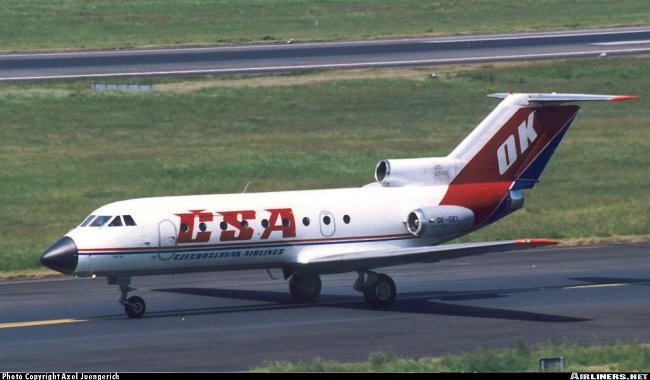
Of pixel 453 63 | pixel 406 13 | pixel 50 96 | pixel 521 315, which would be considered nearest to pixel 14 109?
pixel 50 96

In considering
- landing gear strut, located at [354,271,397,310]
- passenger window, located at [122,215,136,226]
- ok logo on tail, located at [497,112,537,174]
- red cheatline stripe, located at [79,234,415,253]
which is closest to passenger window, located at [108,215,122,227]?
passenger window, located at [122,215,136,226]

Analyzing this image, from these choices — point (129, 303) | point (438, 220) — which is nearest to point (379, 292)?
point (438, 220)

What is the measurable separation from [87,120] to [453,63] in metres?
22.2

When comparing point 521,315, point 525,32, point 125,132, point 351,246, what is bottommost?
point 521,315

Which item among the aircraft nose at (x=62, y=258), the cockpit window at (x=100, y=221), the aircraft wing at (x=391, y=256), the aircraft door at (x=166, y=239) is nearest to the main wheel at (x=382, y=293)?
the aircraft wing at (x=391, y=256)

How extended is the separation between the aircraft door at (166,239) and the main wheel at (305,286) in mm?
3474

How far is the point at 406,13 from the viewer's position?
92.6 meters

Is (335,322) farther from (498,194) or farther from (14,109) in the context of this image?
(14,109)

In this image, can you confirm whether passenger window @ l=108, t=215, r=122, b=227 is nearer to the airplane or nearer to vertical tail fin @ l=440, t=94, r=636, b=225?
the airplane

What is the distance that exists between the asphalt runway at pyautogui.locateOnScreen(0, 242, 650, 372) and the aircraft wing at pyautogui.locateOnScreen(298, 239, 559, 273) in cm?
108

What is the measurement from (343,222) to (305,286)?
1889mm

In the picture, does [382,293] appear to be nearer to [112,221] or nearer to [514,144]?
[514,144]

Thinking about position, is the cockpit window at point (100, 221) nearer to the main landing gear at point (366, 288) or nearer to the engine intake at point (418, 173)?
the main landing gear at point (366, 288)

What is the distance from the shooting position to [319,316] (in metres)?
28.8
